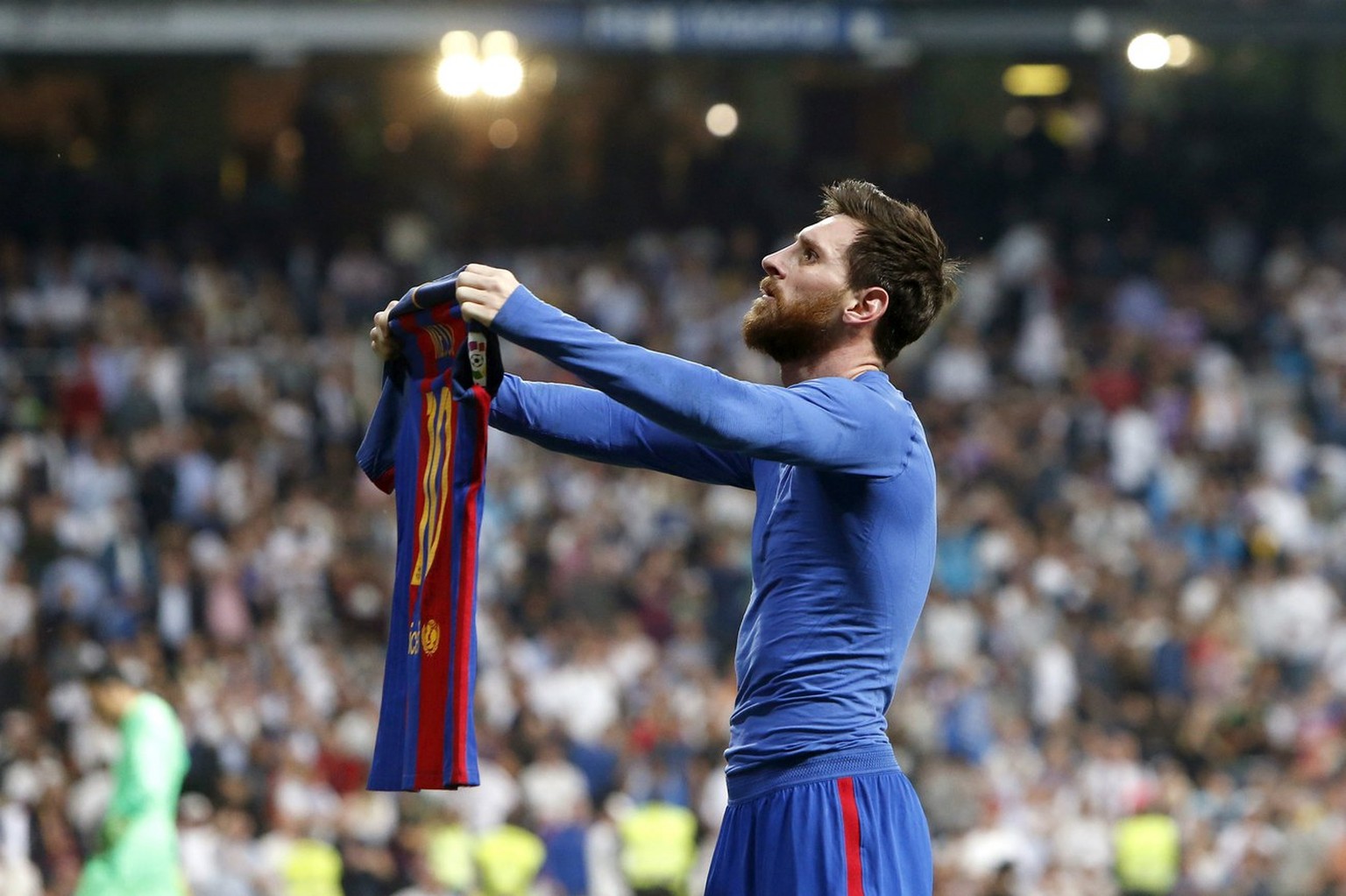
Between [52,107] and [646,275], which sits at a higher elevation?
[52,107]

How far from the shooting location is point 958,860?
11.5 m

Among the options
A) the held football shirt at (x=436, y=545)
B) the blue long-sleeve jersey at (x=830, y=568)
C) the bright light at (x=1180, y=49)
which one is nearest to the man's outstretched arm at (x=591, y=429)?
the held football shirt at (x=436, y=545)

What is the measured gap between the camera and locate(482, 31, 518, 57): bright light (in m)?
17.8

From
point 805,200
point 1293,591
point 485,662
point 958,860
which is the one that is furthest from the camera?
point 805,200

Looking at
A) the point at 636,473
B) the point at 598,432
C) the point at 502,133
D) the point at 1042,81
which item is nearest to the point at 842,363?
the point at 598,432

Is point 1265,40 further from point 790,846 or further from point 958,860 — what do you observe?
point 790,846

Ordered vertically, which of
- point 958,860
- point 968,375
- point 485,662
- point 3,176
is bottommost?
point 958,860

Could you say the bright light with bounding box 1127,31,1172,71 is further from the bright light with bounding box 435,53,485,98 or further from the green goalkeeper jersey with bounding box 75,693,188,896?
the green goalkeeper jersey with bounding box 75,693,188,896

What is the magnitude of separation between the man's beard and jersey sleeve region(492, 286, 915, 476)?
12.4 inches

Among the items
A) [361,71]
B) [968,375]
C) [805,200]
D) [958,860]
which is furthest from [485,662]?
[361,71]

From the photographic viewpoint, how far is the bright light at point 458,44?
706 inches

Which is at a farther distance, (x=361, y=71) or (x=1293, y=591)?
(x=361, y=71)

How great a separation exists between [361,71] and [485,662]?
29.9 ft

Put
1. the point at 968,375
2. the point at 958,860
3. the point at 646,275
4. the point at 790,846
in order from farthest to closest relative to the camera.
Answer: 1. the point at 646,275
2. the point at 968,375
3. the point at 958,860
4. the point at 790,846
